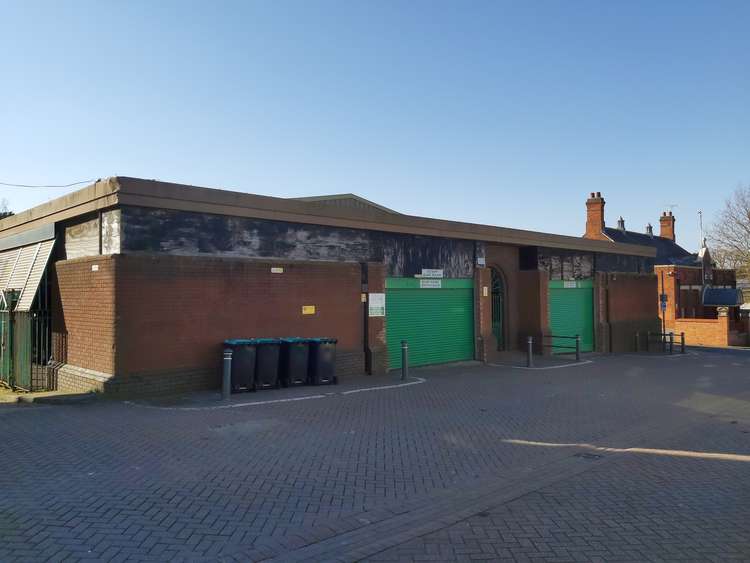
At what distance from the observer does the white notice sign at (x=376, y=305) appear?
14.9 meters

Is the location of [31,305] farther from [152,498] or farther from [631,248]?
[631,248]

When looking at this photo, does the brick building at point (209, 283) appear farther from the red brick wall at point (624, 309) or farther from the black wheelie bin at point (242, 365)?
the red brick wall at point (624, 309)

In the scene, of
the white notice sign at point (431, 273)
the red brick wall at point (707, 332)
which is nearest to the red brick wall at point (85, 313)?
the white notice sign at point (431, 273)

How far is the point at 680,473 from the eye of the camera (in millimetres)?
7012

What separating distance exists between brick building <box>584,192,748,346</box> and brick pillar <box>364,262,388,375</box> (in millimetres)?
16851

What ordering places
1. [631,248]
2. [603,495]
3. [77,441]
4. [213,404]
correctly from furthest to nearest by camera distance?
[631,248] < [213,404] < [77,441] < [603,495]

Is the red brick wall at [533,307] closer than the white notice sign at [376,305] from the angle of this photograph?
No

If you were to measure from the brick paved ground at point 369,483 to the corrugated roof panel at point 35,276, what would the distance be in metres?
3.32

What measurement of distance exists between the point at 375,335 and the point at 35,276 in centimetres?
803

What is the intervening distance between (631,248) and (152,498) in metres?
24.2

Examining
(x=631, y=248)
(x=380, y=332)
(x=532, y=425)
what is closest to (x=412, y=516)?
(x=532, y=425)

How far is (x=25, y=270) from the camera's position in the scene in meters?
13.9

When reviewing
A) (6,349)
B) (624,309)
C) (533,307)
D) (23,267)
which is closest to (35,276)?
(23,267)

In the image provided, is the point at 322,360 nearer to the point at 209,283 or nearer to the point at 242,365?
the point at 242,365
